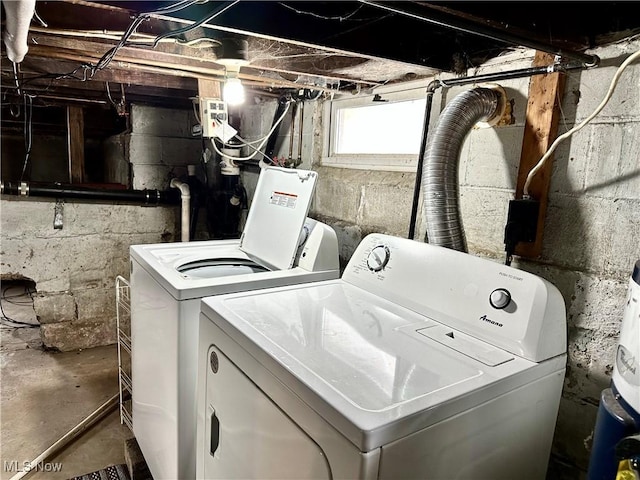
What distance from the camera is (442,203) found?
138cm

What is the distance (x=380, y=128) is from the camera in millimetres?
2078

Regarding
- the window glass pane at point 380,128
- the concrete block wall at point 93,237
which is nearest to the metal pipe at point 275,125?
the window glass pane at point 380,128

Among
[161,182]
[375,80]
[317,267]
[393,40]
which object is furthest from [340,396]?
[161,182]

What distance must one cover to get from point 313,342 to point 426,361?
26 cm

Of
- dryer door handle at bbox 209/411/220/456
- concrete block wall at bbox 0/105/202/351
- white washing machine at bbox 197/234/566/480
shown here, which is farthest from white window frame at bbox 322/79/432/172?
concrete block wall at bbox 0/105/202/351

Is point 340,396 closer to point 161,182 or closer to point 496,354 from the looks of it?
point 496,354

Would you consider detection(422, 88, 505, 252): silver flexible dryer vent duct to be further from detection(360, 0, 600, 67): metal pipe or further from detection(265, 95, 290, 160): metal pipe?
detection(265, 95, 290, 160): metal pipe

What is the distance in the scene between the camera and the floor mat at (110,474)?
2.00 m

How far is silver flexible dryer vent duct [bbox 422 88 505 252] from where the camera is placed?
1364 mm

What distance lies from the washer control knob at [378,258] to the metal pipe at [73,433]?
1.86 meters

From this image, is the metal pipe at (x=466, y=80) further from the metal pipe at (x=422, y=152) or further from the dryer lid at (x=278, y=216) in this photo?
the dryer lid at (x=278, y=216)

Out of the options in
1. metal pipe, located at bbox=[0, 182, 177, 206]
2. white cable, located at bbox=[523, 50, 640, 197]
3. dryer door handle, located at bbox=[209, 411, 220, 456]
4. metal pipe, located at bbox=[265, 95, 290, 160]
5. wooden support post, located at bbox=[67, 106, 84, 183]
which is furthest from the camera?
wooden support post, located at bbox=[67, 106, 84, 183]

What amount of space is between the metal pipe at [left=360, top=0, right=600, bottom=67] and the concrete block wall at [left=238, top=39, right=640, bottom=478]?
0.09 m

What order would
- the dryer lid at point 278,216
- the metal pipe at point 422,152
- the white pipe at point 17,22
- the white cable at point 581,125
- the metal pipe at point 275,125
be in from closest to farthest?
the white pipe at point 17,22 < the white cable at point 581,125 < the metal pipe at point 422,152 < the dryer lid at point 278,216 < the metal pipe at point 275,125
